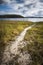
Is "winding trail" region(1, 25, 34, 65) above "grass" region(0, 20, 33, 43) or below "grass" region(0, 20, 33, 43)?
below

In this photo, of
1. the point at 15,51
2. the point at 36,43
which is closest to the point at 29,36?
the point at 36,43

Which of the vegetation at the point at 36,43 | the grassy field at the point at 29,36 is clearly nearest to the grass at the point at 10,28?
the grassy field at the point at 29,36

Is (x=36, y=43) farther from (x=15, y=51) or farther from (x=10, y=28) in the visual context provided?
(x=10, y=28)

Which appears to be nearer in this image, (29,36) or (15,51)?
(15,51)

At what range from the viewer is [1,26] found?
8.77 feet

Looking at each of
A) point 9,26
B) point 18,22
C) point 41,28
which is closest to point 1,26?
point 9,26

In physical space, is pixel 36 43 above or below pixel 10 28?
below

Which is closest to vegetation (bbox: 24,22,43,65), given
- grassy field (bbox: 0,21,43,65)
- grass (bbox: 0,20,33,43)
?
grassy field (bbox: 0,21,43,65)

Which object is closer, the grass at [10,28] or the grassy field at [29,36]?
the grassy field at [29,36]

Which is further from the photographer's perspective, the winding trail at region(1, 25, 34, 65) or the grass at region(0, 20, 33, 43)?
the grass at region(0, 20, 33, 43)

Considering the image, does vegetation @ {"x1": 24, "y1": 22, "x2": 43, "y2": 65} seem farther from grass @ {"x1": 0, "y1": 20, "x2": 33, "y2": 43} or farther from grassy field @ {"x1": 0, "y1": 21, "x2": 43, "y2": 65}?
grass @ {"x1": 0, "y1": 20, "x2": 33, "y2": 43}

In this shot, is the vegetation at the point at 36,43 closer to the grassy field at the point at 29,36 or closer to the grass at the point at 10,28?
the grassy field at the point at 29,36

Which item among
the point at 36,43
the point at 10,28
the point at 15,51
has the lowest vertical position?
the point at 15,51

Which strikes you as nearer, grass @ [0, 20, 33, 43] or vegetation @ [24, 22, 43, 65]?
vegetation @ [24, 22, 43, 65]
